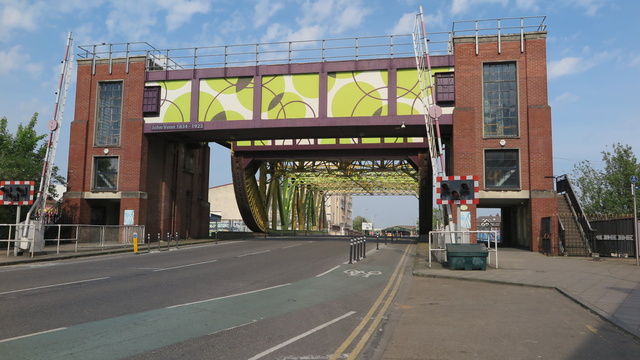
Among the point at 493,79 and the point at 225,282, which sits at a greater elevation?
the point at 493,79

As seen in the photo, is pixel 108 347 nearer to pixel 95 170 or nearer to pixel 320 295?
pixel 320 295

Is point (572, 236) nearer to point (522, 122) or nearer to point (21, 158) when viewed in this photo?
point (522, 122)

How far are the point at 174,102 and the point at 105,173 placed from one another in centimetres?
620

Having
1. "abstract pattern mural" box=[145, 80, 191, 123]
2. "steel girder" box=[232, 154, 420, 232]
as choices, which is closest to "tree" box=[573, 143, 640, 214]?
"steel girder" box=[232, 154, 420, 232]

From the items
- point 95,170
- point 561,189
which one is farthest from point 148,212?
point 561,189

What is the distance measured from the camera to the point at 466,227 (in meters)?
22.8

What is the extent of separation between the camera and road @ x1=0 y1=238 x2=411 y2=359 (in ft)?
21.0

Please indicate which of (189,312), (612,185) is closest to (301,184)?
(612,185)

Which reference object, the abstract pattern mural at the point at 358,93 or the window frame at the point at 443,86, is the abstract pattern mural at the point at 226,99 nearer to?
the abstract pattern mural at the point at 358,93

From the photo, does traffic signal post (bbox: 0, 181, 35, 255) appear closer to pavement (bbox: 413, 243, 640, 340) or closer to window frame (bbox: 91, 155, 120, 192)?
window frame (bbox: 91, 155, 120, 192)

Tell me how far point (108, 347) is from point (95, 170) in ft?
88.6

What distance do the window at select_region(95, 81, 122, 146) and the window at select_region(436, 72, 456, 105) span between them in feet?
63.7

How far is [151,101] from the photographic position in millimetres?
30375

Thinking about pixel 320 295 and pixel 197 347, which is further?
pixel 320 295
